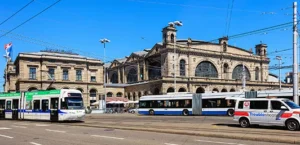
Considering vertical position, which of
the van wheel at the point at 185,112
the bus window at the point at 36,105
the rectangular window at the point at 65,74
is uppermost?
the rectangular window at the point at 65,74

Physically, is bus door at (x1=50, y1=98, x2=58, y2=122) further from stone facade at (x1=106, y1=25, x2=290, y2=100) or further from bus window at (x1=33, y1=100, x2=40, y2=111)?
stone facade at (x1=106, y1=25, x2=290, y2=100)

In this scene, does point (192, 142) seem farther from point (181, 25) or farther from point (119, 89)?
point (119, 89)

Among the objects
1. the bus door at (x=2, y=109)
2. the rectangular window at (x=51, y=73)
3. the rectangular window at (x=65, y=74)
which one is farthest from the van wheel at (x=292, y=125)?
the rectangular window at (x=65, y=74)

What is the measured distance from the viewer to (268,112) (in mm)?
18641

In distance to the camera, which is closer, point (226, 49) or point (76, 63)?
point (76, 63)

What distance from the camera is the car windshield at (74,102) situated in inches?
1104

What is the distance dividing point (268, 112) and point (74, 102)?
16154 millimetres

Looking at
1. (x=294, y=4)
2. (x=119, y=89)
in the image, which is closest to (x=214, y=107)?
(x=294, y=4)

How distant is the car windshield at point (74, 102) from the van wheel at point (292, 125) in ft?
56.1

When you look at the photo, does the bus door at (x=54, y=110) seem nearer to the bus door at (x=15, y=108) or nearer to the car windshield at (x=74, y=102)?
the car windshield at (x=74, y=102)

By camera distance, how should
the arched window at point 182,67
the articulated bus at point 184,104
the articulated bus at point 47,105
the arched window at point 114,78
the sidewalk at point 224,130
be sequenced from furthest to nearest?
1. the arched window at point 114,78
2. the arched window at point 182,67
3. the articulated bus at point 184,104
4. the articulated bus at point 47,105
5. the sidewalk at point 224,130

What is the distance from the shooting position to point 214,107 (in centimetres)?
3953

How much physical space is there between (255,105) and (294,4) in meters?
8.01

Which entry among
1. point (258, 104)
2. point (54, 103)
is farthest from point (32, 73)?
point (258, 104)
